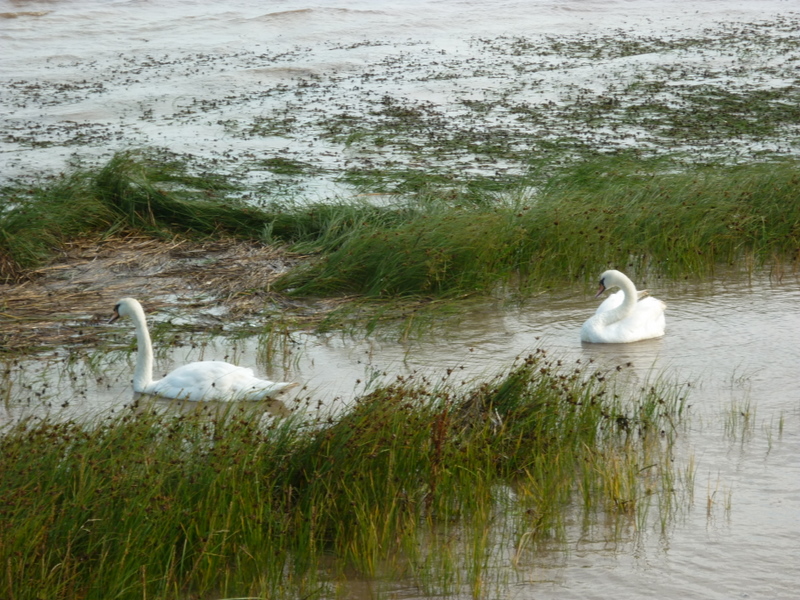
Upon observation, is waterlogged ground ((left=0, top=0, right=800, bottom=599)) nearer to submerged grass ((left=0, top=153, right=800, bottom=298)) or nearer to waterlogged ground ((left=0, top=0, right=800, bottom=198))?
waterlogged ground ((left=0, top=0, right=800, bottom=198))

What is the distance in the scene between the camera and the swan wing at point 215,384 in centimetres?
712

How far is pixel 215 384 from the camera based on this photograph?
7137 mm

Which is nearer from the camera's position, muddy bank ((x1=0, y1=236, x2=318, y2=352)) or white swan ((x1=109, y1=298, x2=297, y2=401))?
white swan ((x1=109, y1=298, x2=297, y2=401))

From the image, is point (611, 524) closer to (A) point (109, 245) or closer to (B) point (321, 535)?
(B) point (321, 535)

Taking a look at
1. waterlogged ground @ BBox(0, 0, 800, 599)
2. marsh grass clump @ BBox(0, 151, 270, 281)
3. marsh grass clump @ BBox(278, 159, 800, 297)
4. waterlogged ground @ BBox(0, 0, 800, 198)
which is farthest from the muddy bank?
waterlogged ground @ BBox(0, 0, 800, 198)

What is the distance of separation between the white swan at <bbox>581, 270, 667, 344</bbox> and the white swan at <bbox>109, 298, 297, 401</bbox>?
2.73 meters

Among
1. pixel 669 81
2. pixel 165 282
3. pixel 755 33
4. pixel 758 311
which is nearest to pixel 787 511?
pixel 758 311

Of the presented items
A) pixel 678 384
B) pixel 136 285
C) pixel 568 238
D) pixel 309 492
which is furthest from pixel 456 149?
pixel 309 492

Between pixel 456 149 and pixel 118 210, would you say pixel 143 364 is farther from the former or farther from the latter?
pixel 456 149

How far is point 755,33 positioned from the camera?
27.1 meters

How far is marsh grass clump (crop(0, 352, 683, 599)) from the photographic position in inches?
180

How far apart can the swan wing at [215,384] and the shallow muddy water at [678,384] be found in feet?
1.08

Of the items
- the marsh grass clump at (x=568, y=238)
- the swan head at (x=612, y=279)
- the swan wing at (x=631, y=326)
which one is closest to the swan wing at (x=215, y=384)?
the marsh grass clump at (x=568, y=238)

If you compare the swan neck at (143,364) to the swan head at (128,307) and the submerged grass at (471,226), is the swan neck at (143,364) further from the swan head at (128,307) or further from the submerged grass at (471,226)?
the submerged grass at (471,226)
